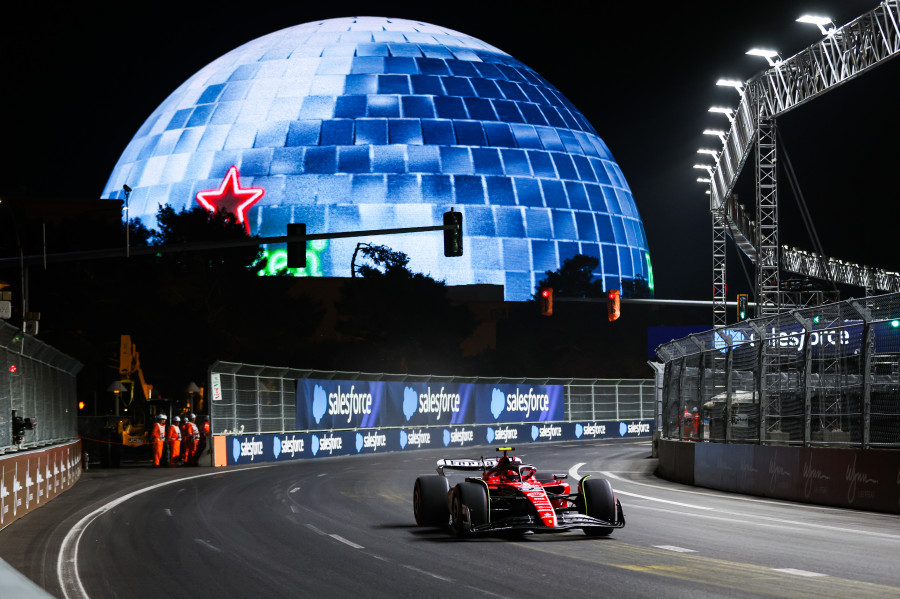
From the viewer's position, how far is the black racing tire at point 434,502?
15.5 meters

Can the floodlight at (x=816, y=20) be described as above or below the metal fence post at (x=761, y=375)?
above

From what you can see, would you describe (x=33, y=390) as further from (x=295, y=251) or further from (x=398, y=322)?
(x=398, y=322)

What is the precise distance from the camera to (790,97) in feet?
126

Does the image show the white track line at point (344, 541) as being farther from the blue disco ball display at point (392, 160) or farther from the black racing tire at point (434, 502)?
the blue disco ball display at point (392, 160)

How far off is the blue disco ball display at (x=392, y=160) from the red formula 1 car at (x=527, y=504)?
193ft

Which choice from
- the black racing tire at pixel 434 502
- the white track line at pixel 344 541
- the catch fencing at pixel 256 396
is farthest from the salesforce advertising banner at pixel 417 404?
the white track line at pixel 344 541

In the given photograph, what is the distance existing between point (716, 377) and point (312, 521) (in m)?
11.1

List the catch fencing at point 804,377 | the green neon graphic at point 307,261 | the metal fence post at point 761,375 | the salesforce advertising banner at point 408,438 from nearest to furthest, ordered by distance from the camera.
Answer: the catch fencing at point 804,377, the metal fence post at point 761,375, the salesforce advertising banner at point 408,438, the green neon graphic at point 307,261

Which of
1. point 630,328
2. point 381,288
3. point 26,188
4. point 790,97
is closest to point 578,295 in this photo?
point 630,328

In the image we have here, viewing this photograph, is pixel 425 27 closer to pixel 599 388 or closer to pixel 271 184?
pixel 271 184

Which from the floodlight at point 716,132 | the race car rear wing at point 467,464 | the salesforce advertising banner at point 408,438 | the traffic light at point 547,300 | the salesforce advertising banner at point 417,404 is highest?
the floodlight at point 716,132

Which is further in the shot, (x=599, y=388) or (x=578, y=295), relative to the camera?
(x=578, y=295)

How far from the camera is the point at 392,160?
78188 mm

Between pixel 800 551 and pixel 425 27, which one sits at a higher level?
pixel 425 27
